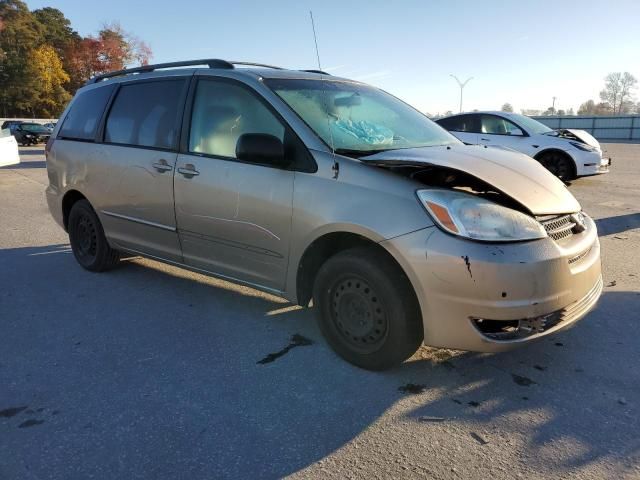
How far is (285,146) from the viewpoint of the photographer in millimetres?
3355

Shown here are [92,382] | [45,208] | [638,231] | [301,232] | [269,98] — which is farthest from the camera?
[45,208]

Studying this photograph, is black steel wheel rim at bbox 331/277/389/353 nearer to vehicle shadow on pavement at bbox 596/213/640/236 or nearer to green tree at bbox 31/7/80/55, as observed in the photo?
vehicle shadow on pavement at bbox 596/213/640/236

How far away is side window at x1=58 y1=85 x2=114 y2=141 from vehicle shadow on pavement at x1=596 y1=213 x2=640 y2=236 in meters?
5.97

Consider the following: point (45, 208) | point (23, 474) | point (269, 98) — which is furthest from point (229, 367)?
point (45, 208)

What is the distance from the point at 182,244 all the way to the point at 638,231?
228 inches

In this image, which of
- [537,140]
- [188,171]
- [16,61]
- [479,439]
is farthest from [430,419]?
[16,61]

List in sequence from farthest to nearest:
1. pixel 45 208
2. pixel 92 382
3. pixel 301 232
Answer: pixel 45 208 < pixel 301 232 < pixel 92 382

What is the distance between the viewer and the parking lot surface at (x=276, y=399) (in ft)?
7.75

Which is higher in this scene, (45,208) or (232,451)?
(45,208)

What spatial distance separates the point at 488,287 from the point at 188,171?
2.36 m

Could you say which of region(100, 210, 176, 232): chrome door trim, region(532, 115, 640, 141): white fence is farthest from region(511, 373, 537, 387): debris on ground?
region(532, 115, 640, 141): white fence

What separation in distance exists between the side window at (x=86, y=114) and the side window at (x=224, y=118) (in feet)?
4.83

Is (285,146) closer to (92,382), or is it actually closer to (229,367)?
(229,367)

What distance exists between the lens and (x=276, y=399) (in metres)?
2.88
